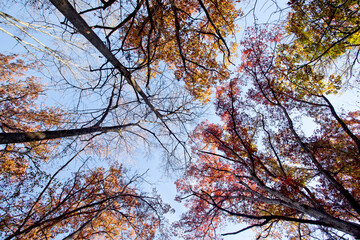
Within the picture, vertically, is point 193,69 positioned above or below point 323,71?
above

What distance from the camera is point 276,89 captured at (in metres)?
7.71

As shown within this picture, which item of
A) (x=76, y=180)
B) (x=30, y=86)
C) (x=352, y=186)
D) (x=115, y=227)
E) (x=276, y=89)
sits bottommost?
(x=115, y=227)

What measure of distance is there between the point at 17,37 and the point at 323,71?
1226 centimetres

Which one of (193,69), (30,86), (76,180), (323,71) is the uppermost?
(30,86)

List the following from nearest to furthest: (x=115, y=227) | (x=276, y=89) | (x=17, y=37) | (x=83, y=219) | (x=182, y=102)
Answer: (x=17, y=37) → (x=182, y=102) → (x=83, y=219) → (x=115, y=227) → (x=276, y=89)

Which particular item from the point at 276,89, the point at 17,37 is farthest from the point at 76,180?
the point at 276,89

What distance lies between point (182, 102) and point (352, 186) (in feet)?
29.2

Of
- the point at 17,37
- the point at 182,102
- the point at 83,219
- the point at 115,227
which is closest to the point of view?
the point at 17,37

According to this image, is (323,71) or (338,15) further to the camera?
(323,71)

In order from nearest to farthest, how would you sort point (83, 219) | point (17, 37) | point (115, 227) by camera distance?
point (17, 37) < point (83, 219) < point (115, 227)

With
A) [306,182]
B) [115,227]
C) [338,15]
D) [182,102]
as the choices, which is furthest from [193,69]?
[115,227]

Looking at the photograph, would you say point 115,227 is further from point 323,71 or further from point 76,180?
point 323,71

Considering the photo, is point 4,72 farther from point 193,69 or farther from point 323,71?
point 323,71

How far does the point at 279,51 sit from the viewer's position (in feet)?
24.0
